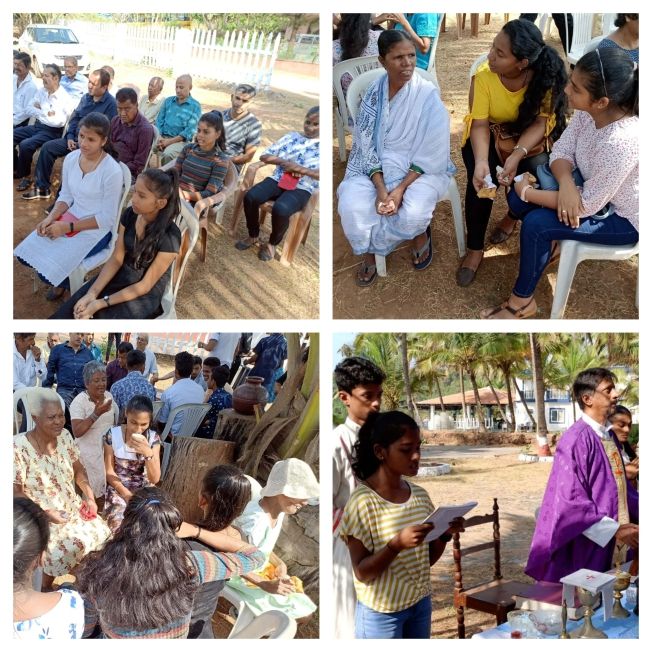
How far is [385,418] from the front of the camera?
3.49m

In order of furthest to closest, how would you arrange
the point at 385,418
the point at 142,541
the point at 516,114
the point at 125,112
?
the point at 125,112 → the point at 516,114 → the point at 142,541 → the point at 385,418

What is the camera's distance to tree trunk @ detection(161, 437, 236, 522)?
3.89 metres

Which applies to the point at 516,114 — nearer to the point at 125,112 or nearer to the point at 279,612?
the point at 125,112

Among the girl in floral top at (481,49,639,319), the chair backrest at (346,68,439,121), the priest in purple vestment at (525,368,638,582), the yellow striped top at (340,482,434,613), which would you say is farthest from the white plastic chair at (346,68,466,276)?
the yellow striped top at (340,482,434,613)

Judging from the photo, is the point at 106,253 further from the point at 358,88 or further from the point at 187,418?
the point at 358,88

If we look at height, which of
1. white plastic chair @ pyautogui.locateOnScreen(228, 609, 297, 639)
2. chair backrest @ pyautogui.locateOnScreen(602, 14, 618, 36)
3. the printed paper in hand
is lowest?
white plastic chair @ pyautogui.locateOnScreen(228, 609, 297, 639)

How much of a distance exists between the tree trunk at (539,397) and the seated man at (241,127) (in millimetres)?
1661

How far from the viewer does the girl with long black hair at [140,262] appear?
398 cm

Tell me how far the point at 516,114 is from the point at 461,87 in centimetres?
60

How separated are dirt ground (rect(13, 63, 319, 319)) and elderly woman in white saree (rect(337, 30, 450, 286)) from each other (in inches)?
12.2

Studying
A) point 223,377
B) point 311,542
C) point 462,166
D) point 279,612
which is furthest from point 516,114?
point 279,612

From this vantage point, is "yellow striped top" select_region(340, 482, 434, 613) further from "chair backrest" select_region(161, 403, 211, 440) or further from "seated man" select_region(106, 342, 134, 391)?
"seated man" select_region(106, 342, 134, 391)

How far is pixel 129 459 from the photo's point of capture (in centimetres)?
390

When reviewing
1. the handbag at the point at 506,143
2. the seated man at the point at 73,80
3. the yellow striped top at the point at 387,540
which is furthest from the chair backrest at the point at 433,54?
the yellow striped top at the point at 387,540
